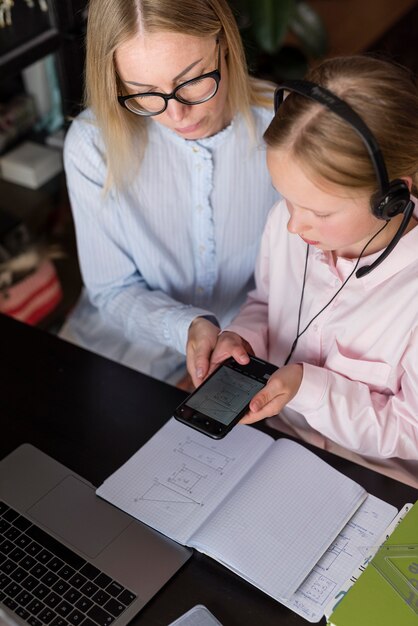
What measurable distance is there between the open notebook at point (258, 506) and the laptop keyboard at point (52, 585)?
0.33 ft

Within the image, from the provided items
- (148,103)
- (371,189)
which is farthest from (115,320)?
(371,189)

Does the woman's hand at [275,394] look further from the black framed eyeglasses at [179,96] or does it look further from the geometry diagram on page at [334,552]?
the black framed eyeglasses at [179,96]

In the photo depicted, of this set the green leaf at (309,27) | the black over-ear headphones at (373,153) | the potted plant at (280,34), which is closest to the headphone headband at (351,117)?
the black over-ear headphones at (373,153)

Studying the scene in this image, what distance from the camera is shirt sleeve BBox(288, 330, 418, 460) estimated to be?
3.74 ft

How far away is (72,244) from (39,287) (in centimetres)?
16

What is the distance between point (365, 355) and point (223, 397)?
0.79ft

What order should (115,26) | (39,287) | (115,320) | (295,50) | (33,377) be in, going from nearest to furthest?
(115,26), (33,377), (115,320), (39,287), (295,50)

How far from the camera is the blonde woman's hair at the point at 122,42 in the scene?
3.72ft

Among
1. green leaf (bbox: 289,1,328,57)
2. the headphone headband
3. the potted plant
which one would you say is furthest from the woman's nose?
green leaf (bbox: 289,1,328,57)

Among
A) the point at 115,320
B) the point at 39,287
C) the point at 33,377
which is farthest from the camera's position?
the point at 39,287

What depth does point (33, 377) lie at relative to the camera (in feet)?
4.09

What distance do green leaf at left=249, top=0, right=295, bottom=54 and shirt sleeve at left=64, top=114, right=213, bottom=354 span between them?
0.91 m

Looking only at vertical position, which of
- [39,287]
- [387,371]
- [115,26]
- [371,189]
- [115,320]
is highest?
[115,26]

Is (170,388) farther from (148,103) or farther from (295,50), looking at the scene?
(295,50)
